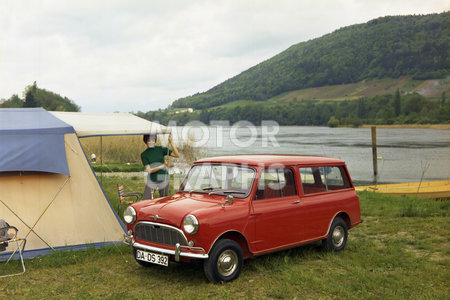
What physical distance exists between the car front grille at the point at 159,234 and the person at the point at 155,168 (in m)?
2.47

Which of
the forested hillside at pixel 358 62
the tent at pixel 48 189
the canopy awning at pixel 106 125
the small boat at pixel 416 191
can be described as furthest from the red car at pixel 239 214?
the forested hillside at pixel 358 62

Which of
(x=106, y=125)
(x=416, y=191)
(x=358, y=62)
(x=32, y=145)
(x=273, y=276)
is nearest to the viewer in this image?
(x=273, y=276)

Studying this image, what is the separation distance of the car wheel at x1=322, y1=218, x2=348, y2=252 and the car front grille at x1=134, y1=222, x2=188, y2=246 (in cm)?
281

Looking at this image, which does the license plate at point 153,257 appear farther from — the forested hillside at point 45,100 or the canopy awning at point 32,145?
the forested hillside at point 45,100

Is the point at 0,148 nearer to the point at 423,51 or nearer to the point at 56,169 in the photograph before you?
the point at 56,169

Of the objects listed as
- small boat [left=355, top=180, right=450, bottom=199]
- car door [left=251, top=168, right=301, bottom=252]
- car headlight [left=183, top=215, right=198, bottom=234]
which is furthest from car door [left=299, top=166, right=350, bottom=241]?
small boat [left=355, top=180, right=450, bottom=199]

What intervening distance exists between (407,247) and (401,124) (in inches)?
3826

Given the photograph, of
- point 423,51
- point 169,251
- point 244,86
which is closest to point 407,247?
point 169,251

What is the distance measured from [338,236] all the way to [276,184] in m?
1.81

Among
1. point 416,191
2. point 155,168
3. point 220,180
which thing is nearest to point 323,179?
point 220,180

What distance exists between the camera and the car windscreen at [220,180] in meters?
6.13

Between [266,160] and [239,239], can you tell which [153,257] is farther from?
[266,160]

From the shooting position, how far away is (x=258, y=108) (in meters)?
99.8

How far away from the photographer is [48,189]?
7395 millimetres
